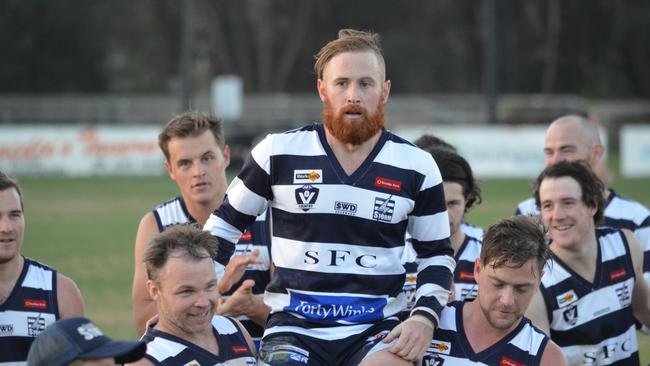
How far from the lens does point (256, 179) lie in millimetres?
5316

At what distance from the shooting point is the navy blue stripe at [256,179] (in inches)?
209

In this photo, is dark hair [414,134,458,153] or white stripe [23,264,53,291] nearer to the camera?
white stripe [23,264,53,291]

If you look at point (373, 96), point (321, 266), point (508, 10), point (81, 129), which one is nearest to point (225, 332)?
point (321, 266)

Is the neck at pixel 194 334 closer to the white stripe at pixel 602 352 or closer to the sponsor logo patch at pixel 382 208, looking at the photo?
the sponsor logo patch at pixel 382 208

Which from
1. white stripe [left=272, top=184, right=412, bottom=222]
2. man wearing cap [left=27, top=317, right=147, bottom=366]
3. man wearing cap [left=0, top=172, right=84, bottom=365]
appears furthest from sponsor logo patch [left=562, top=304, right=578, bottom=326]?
man wearing cap [left=27, top=317, right=147, bottom=366]

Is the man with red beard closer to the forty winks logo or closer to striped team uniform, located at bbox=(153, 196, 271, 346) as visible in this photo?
the forty winks logo

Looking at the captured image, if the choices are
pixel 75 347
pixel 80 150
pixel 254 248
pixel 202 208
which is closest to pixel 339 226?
pixel 254 248

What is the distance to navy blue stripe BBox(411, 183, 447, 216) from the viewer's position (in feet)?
17.3

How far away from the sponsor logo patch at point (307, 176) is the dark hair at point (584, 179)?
1925 millimetres

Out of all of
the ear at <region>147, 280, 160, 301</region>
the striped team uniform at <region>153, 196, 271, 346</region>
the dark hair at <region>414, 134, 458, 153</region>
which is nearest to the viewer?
the ear at <region>147, 280, 160, 301</region>

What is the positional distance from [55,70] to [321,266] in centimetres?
4663

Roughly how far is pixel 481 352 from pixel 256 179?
4.54ft

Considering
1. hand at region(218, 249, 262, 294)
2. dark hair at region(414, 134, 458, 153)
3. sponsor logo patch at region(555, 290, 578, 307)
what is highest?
dark hair at region(414, 134, 458, 153)

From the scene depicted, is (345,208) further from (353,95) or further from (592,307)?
(592,307)
